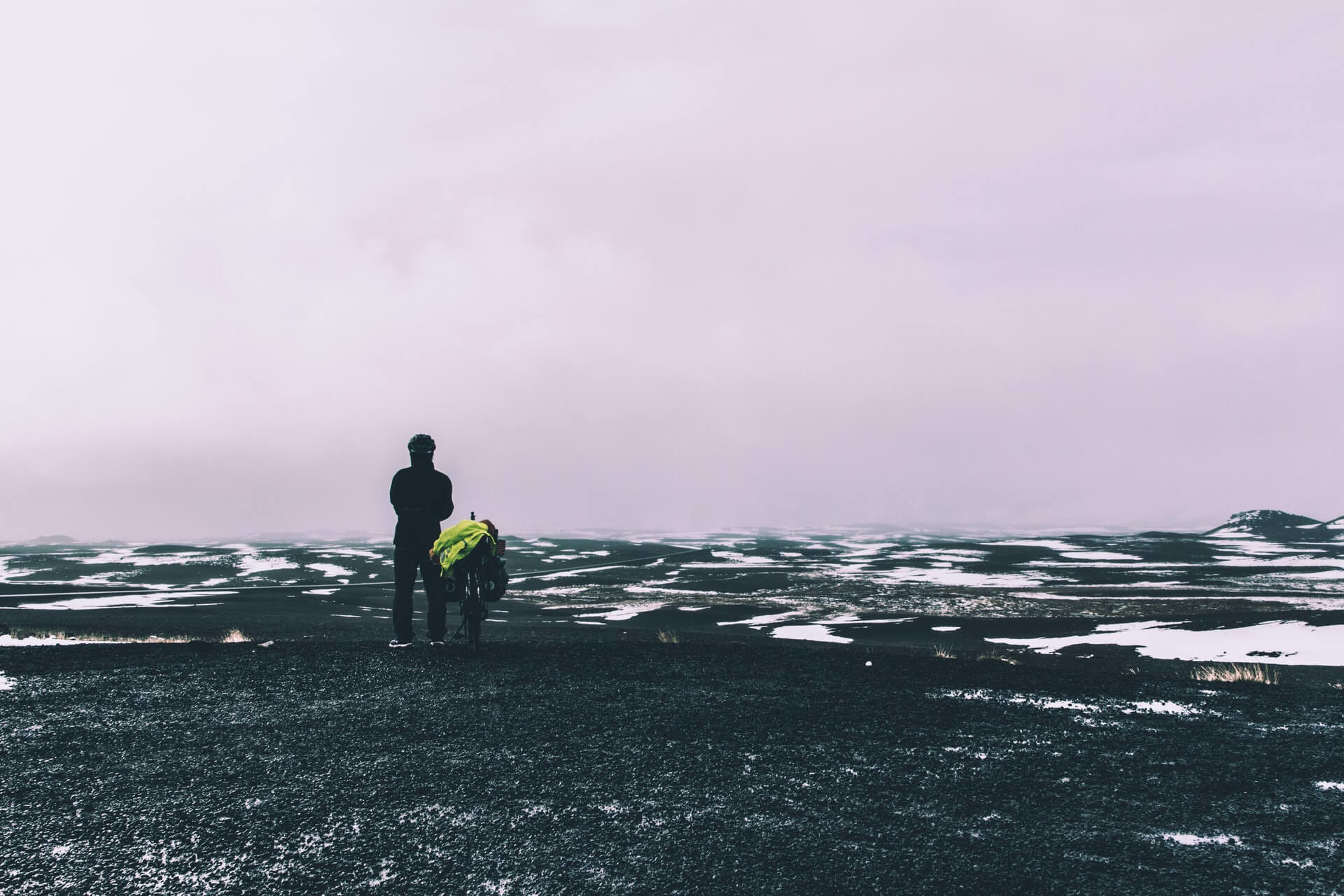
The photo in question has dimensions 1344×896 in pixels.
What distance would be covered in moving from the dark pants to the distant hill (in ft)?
233

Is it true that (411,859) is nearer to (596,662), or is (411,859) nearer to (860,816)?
(860,816)

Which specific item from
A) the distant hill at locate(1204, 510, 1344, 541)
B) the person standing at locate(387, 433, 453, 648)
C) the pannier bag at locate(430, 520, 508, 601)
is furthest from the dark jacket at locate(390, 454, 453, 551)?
the distant hill at locate(1204, 510, 1344, 541)

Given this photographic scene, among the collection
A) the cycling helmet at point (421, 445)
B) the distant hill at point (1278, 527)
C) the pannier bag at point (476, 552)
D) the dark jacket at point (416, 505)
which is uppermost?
the cycling helmet at point (421, 445)

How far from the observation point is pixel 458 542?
35.9 ft

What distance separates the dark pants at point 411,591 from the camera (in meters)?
11.0

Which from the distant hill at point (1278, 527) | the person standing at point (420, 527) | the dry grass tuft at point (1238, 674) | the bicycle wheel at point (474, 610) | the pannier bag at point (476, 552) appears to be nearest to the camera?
the dry grass tuft at point (1238, 674)

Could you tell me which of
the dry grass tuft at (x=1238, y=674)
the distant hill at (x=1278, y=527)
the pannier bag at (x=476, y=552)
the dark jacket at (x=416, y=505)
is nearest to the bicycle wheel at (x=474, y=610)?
the pannier bag at (x=476, y=552)

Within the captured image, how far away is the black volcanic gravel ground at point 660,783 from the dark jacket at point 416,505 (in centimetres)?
273

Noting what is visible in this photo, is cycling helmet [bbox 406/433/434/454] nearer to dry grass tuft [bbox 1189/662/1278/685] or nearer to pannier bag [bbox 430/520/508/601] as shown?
pannier bag [bbox 430/520/508/601]

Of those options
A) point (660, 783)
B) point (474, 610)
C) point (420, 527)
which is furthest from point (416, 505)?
point (660, 783)

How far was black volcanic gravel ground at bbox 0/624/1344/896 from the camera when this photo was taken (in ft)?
12.7

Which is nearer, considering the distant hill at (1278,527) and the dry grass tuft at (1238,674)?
the dry grass tuft at (1238,674)

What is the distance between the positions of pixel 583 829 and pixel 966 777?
2558mm

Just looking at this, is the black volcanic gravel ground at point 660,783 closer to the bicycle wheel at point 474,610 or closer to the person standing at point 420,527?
the bicycle wheel at point 474,610
